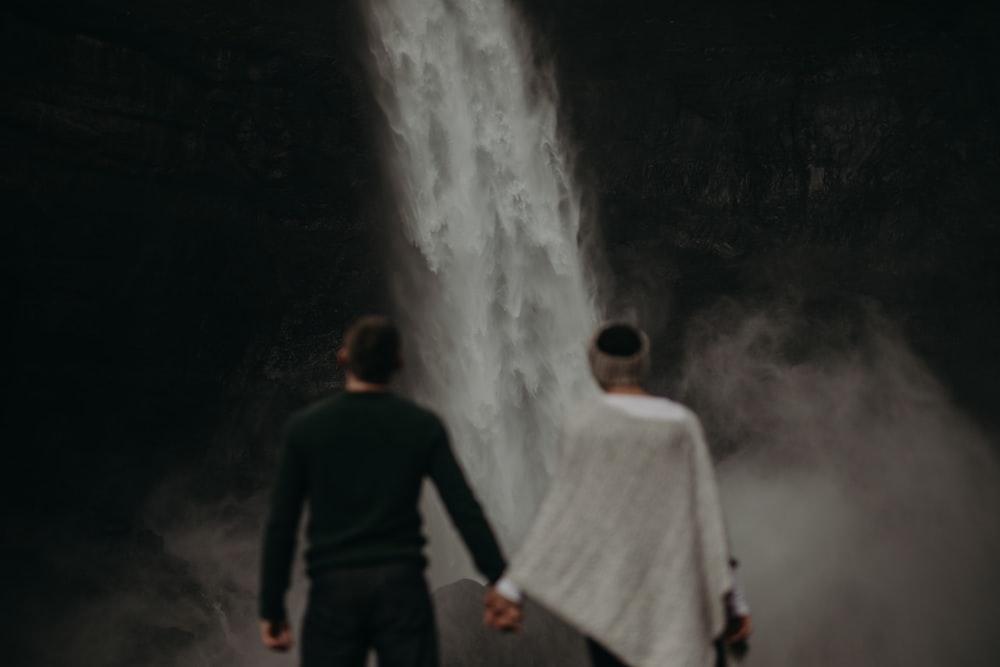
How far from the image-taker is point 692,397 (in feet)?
51.8

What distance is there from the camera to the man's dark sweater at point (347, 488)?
3.01m

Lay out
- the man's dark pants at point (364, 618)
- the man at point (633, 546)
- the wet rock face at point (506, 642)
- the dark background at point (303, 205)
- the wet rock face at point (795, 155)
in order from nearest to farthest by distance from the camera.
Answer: the man's dark pants at point (364, 618) < the man at point (633, 546) < the wet rock face at point (506, 642) < the dark background at point (303, 205) < the wet rock face at point (795, 155)

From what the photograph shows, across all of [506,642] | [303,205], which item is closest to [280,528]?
[506,642]

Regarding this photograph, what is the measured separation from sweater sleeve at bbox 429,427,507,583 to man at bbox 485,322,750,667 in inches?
3.8

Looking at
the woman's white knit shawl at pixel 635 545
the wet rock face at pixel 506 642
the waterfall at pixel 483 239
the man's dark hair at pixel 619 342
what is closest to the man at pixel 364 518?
the woman's white knit shawl at pixel 635 545

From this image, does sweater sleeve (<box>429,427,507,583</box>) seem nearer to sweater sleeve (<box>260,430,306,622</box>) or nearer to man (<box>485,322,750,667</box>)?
man (<box>485,322,750,667</box>)

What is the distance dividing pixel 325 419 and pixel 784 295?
13.6m

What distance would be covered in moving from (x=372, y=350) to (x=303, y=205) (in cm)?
1229

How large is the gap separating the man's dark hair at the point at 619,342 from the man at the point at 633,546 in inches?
1.1

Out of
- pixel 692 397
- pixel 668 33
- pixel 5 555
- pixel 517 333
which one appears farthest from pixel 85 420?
pixel 668 33

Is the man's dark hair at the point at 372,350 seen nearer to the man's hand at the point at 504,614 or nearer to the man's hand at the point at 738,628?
the man's hand at the point at 504,614

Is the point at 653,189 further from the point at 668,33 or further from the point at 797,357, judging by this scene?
the point at 797,357

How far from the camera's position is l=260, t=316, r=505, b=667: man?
2.97 metres

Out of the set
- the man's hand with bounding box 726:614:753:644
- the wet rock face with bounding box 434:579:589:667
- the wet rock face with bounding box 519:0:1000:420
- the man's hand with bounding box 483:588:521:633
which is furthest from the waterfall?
the man's hand with bounding box 483:588:521:633
